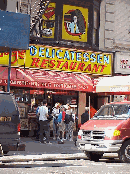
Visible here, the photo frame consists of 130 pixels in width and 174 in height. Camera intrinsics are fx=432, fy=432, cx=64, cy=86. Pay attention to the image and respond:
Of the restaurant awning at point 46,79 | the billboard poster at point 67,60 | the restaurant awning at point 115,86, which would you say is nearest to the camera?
the restaurant awning at point 115,86

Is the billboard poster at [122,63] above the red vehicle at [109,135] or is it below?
above

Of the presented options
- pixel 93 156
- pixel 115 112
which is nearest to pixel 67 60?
pixel 115 112

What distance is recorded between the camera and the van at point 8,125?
11.3 m

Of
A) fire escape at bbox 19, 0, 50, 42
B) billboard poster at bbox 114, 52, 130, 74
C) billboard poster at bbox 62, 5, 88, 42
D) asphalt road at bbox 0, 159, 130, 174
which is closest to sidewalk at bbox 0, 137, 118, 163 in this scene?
asphalt road at bbox 0, 159, 130, 174

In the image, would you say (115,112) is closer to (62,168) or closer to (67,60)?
(62,168)

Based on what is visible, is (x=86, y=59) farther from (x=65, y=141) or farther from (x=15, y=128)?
(x=15, y=128)

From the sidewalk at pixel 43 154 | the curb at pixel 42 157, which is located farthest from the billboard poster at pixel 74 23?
the curb at pixel 42 157

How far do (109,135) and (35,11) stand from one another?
10.7 meters

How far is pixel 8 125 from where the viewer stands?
450 inches

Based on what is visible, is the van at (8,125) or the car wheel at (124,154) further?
the car wheel at (124,154)

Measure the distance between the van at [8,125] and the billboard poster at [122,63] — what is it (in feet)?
52.0

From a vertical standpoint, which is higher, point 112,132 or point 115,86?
point 115,86

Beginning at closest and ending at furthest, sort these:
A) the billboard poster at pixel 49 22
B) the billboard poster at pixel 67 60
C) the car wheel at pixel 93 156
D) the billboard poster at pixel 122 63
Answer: the car wheel at pixel 93 156 → the billboard poster at pixel 67 60 → the billboard poster at pixel 49 22 → the billboard poster at pixel 122 63

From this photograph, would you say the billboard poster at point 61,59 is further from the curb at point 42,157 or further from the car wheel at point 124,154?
the car wheel at point 124,154
